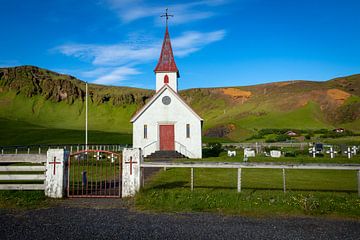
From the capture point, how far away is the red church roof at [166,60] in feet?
119

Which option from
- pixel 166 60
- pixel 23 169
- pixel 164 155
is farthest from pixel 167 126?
pixel 23 169

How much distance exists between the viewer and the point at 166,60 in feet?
121

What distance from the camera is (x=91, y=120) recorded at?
522 ft

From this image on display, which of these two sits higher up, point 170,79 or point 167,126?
point 170,79

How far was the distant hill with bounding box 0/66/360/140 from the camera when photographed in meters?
119

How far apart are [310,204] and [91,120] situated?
514 feet

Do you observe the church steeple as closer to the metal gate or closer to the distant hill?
the metal gate

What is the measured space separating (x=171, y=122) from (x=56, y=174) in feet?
72.2

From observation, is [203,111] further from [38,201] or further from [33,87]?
[38,201]

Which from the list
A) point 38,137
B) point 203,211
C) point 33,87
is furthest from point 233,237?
point 33,87

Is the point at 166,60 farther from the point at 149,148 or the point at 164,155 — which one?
the point at 164,155

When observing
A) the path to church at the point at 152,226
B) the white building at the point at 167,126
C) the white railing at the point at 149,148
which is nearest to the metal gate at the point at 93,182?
the path to church at the point at 152,226

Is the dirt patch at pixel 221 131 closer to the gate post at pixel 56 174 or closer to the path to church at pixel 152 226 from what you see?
the gate post at pixel 56 174

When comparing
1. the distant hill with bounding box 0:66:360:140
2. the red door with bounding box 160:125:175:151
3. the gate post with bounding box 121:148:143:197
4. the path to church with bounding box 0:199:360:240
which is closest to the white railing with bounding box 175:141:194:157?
the red door with bounding box 160:125:175:151
